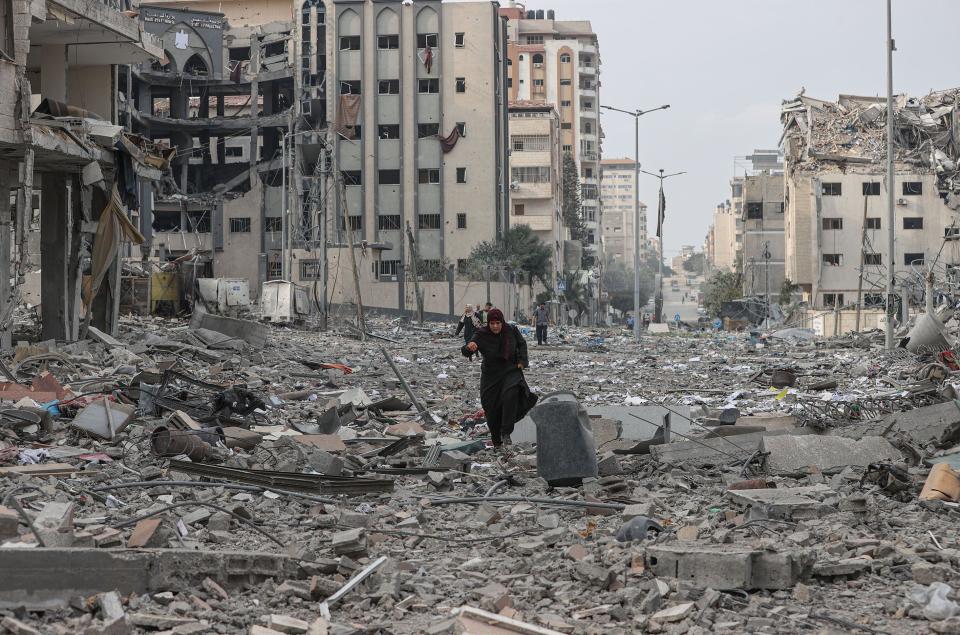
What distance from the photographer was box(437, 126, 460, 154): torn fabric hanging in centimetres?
7038

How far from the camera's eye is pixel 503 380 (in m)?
11.9

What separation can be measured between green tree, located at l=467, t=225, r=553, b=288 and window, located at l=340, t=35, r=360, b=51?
14.1 m

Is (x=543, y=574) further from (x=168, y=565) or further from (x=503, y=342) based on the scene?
(x=503, y=342)

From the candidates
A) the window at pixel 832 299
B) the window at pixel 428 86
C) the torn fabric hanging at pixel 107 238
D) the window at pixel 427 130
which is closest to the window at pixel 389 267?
the window at pixel 427 130

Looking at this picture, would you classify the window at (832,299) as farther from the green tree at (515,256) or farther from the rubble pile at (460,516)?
the rubble pile at (460,516)

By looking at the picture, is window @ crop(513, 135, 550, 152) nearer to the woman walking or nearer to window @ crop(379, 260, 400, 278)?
window @ crop(379, 260, 400, 278)

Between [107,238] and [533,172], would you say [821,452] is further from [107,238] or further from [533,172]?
[533,172]

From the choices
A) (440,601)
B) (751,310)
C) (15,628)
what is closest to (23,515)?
(15,628)

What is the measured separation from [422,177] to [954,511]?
64373 millimetres

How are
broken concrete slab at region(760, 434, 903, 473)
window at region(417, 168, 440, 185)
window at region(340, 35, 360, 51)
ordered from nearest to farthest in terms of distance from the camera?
broken concrete slab at region(760, 434, 903, 473)
window at region(340, 35, 360, 51)
window at region(417, 168, 440, 185)

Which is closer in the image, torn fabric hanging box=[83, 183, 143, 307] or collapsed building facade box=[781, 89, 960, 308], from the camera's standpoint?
torn fabric hanging box=[83, 183, 143, 307]

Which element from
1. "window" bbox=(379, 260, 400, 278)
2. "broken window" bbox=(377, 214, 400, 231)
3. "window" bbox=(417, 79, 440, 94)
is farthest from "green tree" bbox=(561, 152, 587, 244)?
"window" bbox=(379, 260, 400, 278)

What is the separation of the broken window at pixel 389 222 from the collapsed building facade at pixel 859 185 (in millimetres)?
23410

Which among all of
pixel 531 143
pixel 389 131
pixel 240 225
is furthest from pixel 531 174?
pixel 240 225
